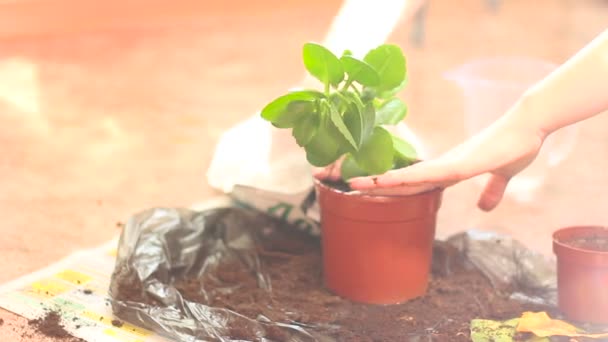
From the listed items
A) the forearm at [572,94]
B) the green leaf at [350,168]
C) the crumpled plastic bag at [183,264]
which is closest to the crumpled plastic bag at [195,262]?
the crumpled plastic bag at [183,264]

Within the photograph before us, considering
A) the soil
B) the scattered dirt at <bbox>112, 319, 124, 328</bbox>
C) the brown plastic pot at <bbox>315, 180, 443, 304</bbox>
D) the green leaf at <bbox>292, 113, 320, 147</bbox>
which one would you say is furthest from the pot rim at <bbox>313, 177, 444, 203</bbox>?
the scattered dirt at <bbox>112, 319, 124, 328</bbox>

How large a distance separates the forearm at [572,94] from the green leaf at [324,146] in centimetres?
24

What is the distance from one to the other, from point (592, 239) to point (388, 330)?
326 mm

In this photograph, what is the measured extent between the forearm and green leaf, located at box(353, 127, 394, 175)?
17 cm

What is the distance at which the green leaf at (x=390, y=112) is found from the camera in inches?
44.8

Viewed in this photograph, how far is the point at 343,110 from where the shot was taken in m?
1.09

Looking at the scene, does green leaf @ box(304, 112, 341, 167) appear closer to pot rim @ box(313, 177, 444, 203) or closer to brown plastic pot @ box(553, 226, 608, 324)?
pot rim @ box(313, 177, 444, 203)

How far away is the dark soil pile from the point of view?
3.70ft

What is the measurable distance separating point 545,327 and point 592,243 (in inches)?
6.1

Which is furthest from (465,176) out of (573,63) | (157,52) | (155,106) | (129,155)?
(157,52)

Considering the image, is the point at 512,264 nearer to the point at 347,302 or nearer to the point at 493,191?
the point at 493,191

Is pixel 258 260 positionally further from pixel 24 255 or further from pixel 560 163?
pixel 560 163

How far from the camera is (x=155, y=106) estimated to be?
218 cm

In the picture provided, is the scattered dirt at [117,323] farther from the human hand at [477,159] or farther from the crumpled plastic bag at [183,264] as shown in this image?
the human hand at [477,159]
